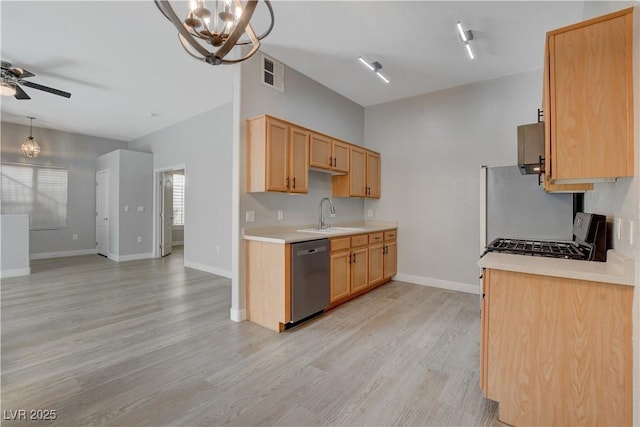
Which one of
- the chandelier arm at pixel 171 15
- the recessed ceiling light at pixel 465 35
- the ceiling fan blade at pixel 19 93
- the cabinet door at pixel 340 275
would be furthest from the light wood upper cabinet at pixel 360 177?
the ceiling fan blade at pixel 19 93

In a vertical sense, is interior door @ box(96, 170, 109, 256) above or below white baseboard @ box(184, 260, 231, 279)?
above

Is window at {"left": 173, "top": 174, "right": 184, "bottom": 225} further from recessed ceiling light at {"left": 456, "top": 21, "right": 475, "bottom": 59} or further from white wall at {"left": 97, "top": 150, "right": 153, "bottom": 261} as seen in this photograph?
recessed ceiling light at {"left": 456, "top": 21, "right": 475, "bottom": 59}

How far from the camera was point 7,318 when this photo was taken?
122 inches

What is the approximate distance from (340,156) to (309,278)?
1.85 m

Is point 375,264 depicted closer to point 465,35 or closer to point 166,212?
point 465,35

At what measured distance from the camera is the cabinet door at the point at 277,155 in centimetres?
300

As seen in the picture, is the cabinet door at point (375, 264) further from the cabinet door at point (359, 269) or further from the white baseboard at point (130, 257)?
the white baseboard at point (130, 257)

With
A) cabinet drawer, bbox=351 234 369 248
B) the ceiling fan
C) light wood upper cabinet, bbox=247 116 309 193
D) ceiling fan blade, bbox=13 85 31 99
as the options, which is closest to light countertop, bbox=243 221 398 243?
cabinet drawer, bbox=351 234 369 248

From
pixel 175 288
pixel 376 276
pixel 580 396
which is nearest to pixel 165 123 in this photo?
pixel 175 288

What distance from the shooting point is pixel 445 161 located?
4.31 metres

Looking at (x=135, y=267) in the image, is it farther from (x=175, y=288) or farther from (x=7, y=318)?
(x=7, y=318)

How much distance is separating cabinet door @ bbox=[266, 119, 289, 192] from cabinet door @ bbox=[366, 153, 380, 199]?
1.85 meters

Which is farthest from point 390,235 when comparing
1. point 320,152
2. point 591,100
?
point 591,100

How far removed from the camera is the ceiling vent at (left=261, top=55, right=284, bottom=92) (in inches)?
131
